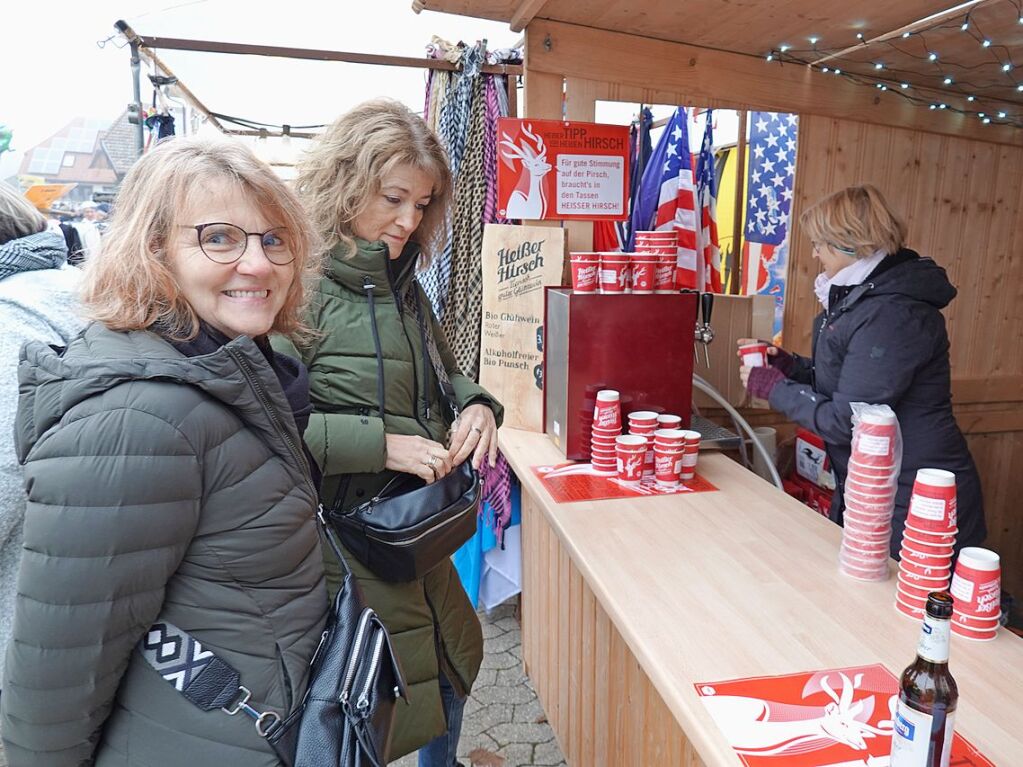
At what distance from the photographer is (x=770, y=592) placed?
1.43 m

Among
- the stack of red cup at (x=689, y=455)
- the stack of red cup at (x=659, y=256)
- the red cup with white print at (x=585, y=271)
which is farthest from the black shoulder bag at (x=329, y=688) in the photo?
the stack of red cup at (x=659, y=256)

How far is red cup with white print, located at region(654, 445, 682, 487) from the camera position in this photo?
204 centimetres

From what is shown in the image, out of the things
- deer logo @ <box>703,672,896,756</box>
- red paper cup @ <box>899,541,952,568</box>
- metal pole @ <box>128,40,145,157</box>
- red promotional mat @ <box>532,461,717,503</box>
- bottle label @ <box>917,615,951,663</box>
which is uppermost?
metal pole @ <box>128,40,145,157</box>

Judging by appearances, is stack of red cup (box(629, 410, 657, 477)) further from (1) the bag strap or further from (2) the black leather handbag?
(1) the bag strap

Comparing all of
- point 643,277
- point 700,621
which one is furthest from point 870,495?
point 643,277

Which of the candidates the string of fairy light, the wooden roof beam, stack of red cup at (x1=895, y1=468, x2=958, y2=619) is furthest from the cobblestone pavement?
the string of fairy light

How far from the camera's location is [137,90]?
2752 millimetres

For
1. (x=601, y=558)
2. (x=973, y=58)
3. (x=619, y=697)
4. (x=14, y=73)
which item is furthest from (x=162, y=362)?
(x=973, y=58)

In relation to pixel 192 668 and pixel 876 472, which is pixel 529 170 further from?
pixel 192 668

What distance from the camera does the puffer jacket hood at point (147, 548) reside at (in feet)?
2.68

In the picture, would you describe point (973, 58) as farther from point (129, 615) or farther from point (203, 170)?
point (129, 615)

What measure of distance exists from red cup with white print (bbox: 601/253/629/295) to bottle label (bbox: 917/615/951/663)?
4.95ft

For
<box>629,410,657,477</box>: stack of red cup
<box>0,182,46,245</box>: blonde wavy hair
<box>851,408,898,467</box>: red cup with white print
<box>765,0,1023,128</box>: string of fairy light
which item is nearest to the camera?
<box>851,408,898,467</box>: red cup with white print

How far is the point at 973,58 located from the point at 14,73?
151 inches
